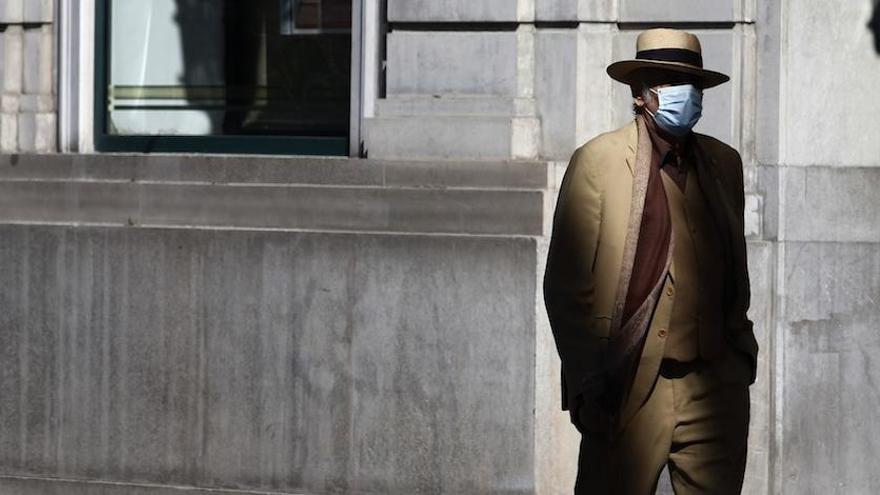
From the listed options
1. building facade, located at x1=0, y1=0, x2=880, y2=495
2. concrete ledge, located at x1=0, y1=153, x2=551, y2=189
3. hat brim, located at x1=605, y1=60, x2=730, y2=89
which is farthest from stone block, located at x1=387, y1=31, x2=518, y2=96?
hat brim, located at x1=605, y1=60, x2=730, y2=89

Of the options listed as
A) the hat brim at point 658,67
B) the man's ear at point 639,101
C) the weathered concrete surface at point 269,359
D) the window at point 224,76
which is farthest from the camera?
the window at point 224,76

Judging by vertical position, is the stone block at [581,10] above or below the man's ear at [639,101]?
above

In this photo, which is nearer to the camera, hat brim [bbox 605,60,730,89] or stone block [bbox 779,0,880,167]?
hat brim [bbox 605,60,730,89]

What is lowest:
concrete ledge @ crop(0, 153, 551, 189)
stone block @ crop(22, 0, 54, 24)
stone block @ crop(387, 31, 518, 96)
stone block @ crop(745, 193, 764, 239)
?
stone block @ crop(745, 193, 764, 239)

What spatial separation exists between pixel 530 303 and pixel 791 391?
1.36m

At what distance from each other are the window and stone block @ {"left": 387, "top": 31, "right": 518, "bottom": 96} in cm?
64

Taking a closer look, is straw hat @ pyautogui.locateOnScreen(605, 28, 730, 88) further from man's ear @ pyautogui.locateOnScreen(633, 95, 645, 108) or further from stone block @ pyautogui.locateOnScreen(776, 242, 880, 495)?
stone block @ pyautogui.locateOnScreen(776, 242, 880, 495)

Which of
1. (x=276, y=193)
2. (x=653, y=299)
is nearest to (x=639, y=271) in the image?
(x=653, y=299)

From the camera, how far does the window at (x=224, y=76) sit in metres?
9.24

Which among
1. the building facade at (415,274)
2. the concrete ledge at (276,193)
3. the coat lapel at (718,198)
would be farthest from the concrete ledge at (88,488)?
the coat lapel at (718,198)

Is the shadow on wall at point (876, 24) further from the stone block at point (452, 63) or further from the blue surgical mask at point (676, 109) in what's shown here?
the blue surgical mask at point (676, 109)

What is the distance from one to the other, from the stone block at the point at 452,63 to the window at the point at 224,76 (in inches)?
25.1

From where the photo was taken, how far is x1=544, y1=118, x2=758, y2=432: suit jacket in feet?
18.0

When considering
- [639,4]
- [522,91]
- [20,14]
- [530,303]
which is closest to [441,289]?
[530,303]
